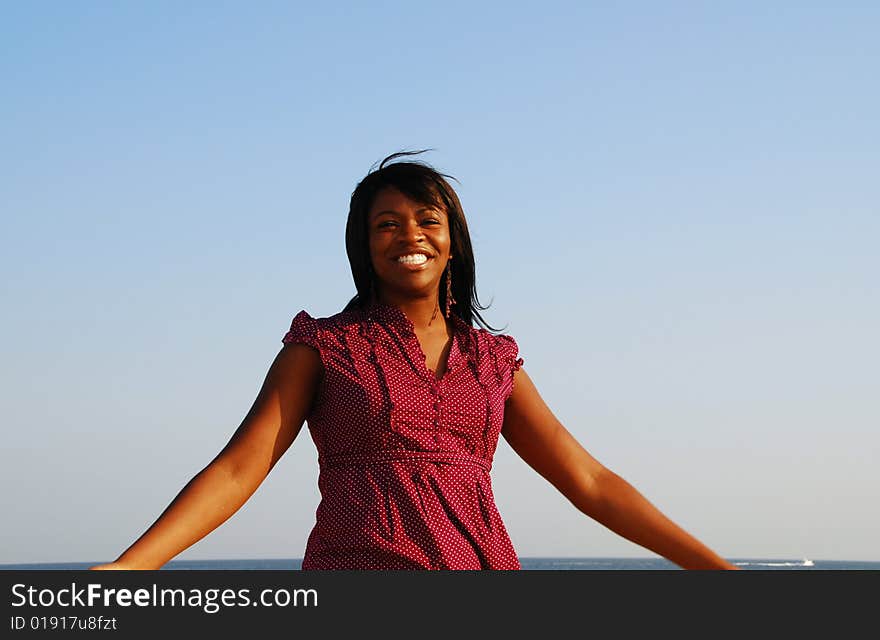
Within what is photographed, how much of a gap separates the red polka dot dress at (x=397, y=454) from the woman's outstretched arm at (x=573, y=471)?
29cm

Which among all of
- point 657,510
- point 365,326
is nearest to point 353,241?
point 365,326

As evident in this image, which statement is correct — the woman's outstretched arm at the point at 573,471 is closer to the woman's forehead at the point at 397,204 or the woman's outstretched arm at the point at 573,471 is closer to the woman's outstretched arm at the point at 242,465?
the woman's forehead at the point at 397,204

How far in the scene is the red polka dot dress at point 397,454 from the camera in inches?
189

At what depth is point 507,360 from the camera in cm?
548

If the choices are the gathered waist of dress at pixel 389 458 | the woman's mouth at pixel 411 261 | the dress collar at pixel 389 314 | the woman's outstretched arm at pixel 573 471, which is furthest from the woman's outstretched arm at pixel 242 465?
the woman's outstretched arm at pixel 573 471

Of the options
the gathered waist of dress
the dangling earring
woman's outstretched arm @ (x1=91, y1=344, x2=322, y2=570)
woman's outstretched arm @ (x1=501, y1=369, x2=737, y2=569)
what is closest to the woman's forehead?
the dangling earring

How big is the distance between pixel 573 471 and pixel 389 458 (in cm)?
89

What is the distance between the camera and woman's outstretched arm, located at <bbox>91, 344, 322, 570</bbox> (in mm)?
4480

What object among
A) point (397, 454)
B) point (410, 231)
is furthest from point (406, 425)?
point (410, 231)

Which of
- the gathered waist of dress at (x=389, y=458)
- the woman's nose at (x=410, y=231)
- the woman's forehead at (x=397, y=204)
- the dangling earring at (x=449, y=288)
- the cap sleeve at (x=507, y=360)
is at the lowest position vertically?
the gathered waist of dress at (x=389, y=458)

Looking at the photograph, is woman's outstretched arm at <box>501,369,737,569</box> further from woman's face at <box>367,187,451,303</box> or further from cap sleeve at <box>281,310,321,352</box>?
cap sleeve at <box>281,310,321,352</box>
